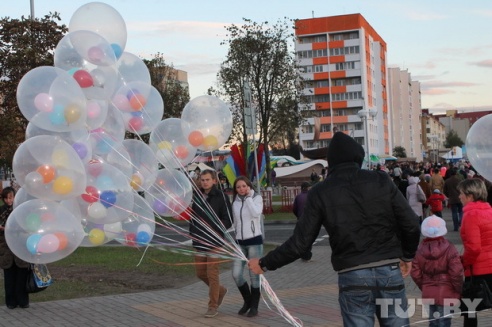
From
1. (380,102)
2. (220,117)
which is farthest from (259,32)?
(380,102)

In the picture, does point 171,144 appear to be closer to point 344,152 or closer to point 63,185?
point 63,185

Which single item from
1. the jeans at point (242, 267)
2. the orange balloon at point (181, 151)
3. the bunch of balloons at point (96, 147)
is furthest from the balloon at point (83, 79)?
the jeans at point (242, 267)

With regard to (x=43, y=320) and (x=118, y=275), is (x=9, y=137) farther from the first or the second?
(x=43, y=320)

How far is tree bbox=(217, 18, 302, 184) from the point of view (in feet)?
128

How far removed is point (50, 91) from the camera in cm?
714

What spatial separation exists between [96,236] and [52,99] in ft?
4.65

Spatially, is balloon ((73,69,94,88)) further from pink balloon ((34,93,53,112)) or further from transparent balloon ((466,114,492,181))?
transparent balloon ((466,114,492,181))

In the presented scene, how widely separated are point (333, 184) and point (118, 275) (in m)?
8.68

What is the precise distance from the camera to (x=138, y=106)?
850 centimetres

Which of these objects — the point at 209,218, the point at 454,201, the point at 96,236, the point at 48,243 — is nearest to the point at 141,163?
the point at 96,236

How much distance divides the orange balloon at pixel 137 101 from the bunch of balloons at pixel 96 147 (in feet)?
0.04

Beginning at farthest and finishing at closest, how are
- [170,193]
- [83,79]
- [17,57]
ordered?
[17,57]
[170,193]
[83,79]

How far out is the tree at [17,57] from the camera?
23656 millimetres

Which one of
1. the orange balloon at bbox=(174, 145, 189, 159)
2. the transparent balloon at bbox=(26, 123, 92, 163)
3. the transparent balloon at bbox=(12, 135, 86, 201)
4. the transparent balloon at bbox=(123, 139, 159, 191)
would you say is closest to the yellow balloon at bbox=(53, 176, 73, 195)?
the transparent balloon at bbox=(12, 135, 86, 201)
